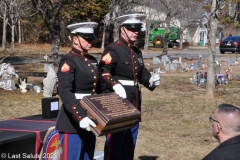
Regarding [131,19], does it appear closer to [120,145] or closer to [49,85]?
[120,145]

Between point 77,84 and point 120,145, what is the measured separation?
1.01 metres

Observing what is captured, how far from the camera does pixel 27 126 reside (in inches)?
216

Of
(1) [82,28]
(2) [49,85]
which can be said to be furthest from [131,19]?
(2) [49,85]

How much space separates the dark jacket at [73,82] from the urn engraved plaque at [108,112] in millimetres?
119

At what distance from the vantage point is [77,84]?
15.0ft

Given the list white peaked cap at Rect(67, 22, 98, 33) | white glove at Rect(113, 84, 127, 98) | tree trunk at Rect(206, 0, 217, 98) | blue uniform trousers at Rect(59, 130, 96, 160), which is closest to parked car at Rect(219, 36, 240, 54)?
tree trunk at Rect(206, 0, 217, 98)

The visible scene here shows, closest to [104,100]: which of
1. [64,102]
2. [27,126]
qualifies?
[64,102]

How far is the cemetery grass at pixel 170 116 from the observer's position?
7.64 meters

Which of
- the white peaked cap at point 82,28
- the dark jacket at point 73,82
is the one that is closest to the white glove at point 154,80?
the dark jacket at point 73,82

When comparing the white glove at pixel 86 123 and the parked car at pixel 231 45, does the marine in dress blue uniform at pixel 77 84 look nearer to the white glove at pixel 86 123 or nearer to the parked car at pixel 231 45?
the white glove at pixel 86 123

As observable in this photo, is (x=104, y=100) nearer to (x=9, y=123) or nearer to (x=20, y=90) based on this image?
(x=9, y=123)

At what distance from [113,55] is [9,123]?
54.1 inches

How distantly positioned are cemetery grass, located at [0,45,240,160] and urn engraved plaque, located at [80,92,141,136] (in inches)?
108

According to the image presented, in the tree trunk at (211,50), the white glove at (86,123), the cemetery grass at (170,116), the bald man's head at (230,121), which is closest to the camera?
the bald man's head at (230,121)
